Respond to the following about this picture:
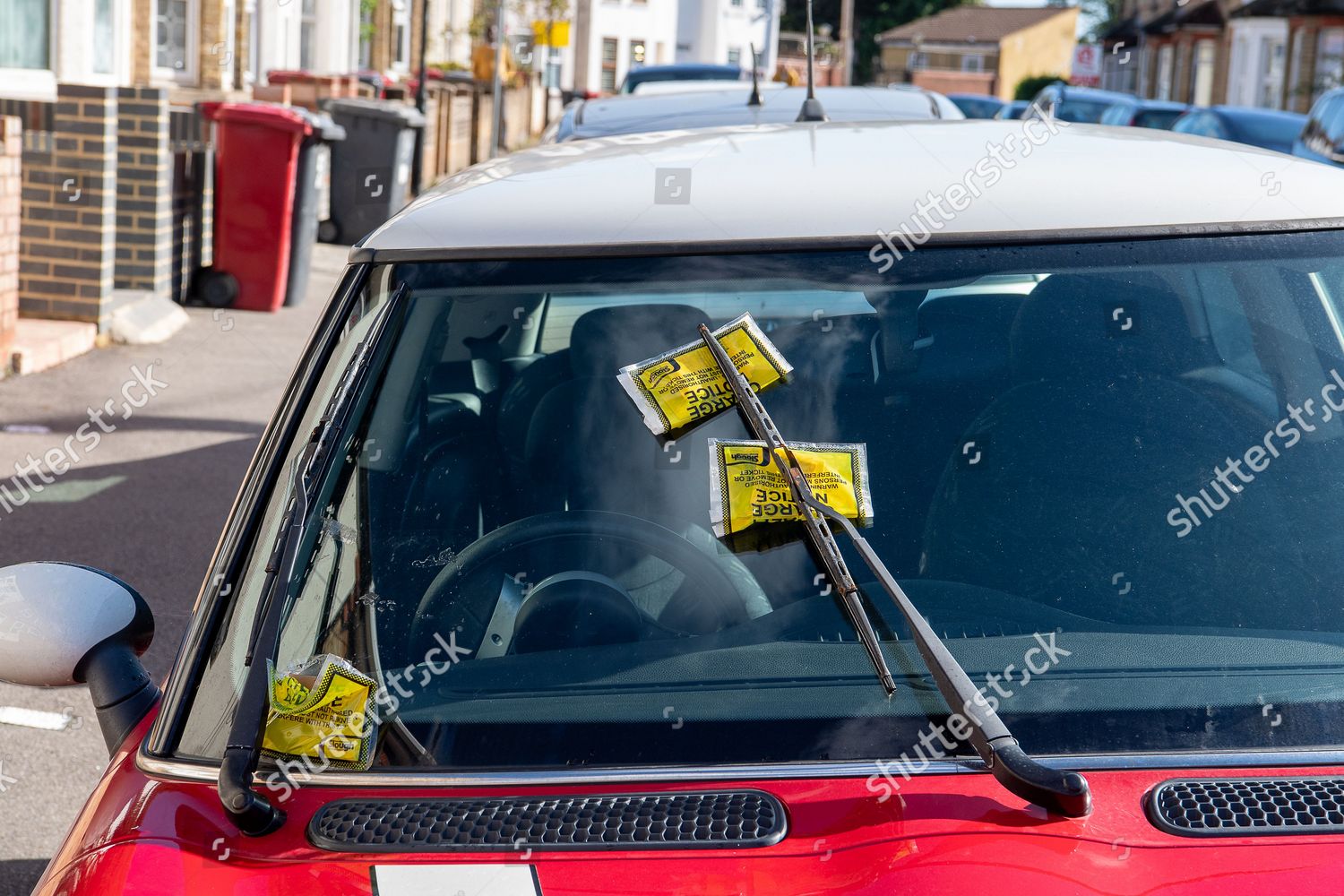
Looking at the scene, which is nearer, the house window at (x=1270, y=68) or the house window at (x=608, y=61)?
the house window at (x=1270, y=68)

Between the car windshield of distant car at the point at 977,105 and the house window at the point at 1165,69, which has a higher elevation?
the house window at the point at 1165,69

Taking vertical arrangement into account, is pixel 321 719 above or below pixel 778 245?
below

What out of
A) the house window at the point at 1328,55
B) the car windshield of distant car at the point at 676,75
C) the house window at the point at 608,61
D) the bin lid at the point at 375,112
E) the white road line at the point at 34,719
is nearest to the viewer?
the white road line at the point at 34,719

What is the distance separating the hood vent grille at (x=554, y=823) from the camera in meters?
1.51

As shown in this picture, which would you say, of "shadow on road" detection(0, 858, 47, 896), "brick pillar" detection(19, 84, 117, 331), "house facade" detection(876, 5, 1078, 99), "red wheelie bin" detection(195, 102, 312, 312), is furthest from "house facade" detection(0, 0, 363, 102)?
"house facade" detection(876, 5, 1078, 99)

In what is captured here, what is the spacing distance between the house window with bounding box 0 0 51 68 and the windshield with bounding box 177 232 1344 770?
11725mm

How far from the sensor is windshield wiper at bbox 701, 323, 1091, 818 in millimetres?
1522

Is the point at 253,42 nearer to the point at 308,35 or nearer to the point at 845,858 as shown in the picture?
the point at 308,35

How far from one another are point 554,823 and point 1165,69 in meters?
58.1

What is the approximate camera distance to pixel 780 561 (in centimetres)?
191

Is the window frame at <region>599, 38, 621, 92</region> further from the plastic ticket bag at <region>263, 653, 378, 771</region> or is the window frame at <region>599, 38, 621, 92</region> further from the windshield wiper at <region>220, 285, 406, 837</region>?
the plastic ticket bag at <region>263, 653, 378, 771</region>

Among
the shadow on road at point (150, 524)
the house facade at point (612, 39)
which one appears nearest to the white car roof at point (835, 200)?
the shadow on road at point (150, 524)

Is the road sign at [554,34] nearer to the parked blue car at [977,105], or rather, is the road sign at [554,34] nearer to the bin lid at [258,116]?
the parked blue car at [977,105]

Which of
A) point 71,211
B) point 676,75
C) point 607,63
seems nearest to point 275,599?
point 71,211
